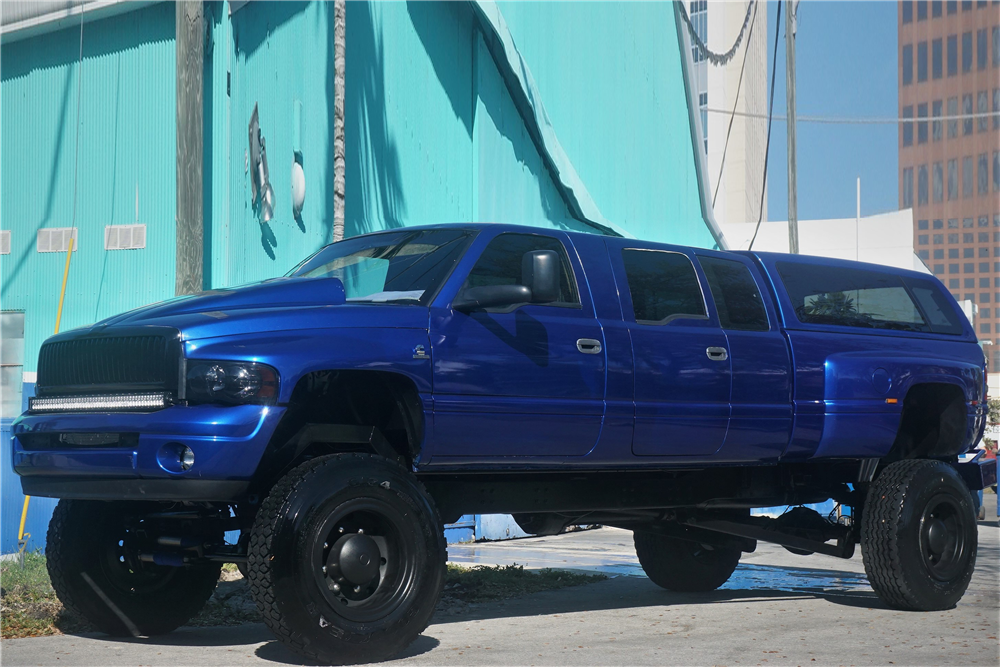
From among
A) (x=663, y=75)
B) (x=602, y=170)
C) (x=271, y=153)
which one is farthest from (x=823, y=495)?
(x=663, y=75)

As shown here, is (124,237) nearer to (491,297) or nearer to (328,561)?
(491,297)

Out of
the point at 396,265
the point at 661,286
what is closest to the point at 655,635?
the point at 661,286

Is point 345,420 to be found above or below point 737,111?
below

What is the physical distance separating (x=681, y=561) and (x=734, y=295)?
93.4 inches

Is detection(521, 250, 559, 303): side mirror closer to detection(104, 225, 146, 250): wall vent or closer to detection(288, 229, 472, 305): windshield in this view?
detection(288, 229, 472, 305): windshield

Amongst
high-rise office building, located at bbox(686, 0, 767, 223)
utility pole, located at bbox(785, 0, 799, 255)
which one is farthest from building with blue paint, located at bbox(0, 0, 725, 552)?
high-rise office building, located at bbox(686, 0, 767, 223)

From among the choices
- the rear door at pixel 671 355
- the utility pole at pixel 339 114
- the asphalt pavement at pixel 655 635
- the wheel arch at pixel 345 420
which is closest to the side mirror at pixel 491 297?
the wheel arch at pixel 345 420

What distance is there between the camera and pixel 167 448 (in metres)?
5.26

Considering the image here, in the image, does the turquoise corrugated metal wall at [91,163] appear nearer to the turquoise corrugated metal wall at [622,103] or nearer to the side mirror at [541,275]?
the turquoise corrugated metal wall at [622,103]

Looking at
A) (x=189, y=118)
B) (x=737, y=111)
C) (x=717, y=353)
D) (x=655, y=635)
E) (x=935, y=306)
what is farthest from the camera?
(x=737, y=111)

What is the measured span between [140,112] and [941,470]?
1008 centimetres

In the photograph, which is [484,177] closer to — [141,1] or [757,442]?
[141,1]

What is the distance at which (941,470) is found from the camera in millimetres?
8164

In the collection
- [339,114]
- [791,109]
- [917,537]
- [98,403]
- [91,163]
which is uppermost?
[791,109]
